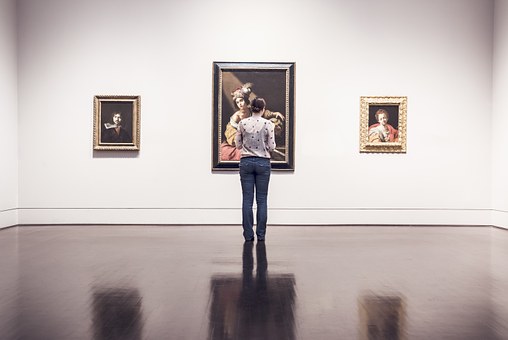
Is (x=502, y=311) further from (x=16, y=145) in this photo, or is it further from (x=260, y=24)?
(x=16, y=145)

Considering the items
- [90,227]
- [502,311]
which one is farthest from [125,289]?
[90,227]

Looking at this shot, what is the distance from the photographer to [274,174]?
48.4 feet

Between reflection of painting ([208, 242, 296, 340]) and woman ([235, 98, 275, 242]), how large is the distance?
319cm

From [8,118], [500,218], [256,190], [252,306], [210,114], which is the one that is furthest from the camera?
[210,114]

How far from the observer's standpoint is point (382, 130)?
14.8 metres

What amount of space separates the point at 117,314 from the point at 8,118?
10.4 metres

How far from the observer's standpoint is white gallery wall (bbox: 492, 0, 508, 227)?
1426 centimetres

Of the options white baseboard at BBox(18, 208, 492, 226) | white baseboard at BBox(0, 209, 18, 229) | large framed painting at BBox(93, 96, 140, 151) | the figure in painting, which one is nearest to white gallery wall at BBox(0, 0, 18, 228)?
white baseboard at BBox(0, 209, 18, 229)

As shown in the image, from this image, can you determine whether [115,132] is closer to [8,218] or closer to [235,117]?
[235,117]

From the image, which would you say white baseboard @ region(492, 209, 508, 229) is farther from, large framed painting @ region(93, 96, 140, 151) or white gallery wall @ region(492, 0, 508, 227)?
large framed painting @ region(93, 96, 140, 151)

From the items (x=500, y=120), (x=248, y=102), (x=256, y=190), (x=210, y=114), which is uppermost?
(x=248, y=102)

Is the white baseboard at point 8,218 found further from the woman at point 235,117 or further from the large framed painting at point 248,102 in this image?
the woman at point 235,117

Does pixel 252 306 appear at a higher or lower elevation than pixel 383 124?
lower

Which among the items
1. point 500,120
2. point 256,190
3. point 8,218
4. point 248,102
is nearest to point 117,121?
point 248,102
